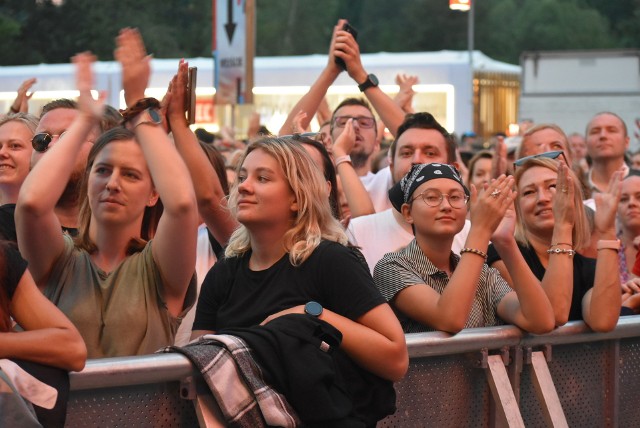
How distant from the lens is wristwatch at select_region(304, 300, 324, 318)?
4.20m

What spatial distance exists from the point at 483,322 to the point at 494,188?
2.23 feet

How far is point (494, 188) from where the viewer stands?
197 inches

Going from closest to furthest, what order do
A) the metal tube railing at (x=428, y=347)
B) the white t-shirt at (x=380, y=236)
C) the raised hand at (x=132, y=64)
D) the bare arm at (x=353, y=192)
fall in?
the metal tube railing at (x=428, y=347), the raised hand at (x=132, y=64), the white t-shirt at (x=380, y=236), the bare arm at (x=353, y=192)

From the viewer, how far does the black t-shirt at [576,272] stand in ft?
18.9

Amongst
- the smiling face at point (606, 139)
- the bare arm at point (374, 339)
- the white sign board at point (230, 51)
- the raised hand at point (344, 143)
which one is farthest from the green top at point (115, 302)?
the white sign board at point (230, 51)

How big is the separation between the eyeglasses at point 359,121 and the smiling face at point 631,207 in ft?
5.76

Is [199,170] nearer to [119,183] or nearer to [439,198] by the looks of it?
[119,183]

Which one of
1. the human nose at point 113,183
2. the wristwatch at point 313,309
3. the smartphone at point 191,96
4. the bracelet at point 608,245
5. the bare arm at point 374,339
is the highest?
the smartphone at point 191,96

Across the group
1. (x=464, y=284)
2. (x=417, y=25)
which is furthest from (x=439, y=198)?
(x=417, y=25)

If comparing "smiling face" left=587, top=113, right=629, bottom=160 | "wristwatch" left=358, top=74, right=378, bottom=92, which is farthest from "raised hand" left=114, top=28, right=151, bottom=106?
"smiling face" left=587, top=113, right=629, bottom=160

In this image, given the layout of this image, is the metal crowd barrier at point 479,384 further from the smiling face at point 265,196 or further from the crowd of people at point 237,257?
the smiling face at point 265,196

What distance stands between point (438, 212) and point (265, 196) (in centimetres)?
106

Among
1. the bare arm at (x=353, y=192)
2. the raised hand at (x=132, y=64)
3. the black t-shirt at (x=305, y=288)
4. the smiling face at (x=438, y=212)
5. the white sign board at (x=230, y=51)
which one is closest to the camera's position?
the black t-shirt at (x=305, y=288)

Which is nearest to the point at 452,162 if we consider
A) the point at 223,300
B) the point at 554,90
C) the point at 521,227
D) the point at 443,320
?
the point at 521,227
